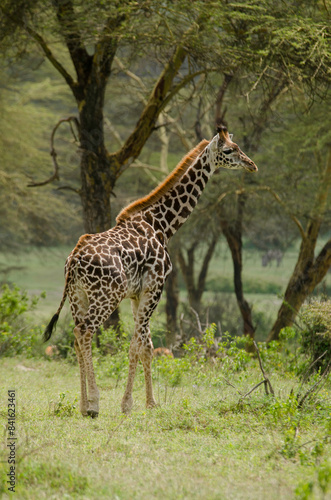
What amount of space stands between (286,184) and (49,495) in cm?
1111

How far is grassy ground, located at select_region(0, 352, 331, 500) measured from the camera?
349 cm

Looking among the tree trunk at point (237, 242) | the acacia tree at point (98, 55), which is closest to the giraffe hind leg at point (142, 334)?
the acacia tree at point (98, 55)

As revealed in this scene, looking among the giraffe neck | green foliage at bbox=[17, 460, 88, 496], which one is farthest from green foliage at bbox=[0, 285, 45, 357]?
green foliage at bbox=[17, 460, 88, 496]

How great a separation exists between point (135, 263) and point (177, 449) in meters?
2.00

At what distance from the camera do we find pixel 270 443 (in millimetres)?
4301

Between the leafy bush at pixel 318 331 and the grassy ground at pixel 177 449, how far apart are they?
116 cm

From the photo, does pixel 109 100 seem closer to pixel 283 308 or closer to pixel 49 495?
pixel 283 308

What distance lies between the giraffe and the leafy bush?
2.10 meters

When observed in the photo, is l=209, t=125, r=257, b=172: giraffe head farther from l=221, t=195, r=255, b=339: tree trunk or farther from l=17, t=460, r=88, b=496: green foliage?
l=221, t=195, r=255, b=339: tree trunk

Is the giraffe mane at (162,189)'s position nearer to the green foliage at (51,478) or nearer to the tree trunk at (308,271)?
the green foliage at (51,478)

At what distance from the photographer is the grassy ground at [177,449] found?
11.4ft

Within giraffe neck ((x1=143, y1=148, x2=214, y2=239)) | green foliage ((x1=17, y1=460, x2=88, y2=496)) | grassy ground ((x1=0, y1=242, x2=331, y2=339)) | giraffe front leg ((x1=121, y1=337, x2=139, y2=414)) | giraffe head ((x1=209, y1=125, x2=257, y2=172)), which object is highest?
giraffe head ((x1=209, y1=125, x2=257, y2=172))

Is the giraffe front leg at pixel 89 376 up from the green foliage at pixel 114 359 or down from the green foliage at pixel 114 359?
up

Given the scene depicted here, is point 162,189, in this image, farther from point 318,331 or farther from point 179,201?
point 318,331
